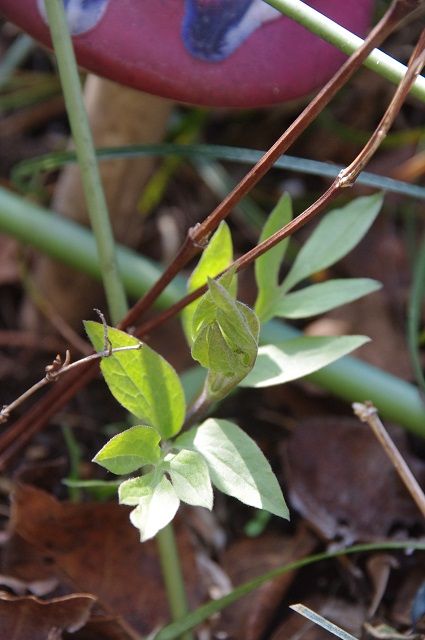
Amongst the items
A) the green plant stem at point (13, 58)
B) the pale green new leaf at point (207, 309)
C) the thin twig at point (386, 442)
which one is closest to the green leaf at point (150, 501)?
the pale green new leaf at point (207, 309)

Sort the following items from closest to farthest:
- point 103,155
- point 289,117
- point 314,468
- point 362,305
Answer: point 103,155, point 314,468, point 362,305, point 289,117

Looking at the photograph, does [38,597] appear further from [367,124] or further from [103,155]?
[367,124]

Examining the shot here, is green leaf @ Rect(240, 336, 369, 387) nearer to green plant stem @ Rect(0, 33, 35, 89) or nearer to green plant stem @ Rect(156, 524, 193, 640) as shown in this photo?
green plant stem @ Rect(156, 524, 193, 640)

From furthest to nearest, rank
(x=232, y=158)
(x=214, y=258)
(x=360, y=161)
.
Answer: (x=232, y=158) → (x=214, y=258) → (x=360, y=161)

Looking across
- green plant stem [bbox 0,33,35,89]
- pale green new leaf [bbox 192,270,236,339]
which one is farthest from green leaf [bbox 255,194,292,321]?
green plant stem [bbox 0,33,35,89]

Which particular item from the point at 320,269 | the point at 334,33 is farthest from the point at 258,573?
the point at 334,33

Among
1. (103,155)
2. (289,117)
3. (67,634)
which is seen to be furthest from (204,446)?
(289,117)

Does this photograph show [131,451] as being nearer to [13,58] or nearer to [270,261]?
[270,261]
